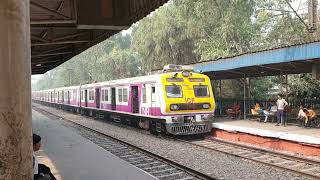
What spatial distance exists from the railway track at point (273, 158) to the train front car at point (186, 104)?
1481 millimetres

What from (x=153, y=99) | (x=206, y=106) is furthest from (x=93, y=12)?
(x=206, y=106)

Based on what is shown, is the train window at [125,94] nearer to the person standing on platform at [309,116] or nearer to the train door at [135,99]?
the train door at [135,99]

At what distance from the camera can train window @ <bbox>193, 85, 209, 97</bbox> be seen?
1808cm

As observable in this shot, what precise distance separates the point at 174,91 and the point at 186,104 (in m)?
0.72

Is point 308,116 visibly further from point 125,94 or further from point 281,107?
point 125,94

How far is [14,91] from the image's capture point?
12.1 ft

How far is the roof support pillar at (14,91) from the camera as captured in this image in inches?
143

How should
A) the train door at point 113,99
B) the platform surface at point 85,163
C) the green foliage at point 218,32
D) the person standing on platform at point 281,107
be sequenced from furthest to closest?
the green foliage at point 218,32, the train door at point 113,99, the person standing on platform at point 281,107, the platform surface at point 85,163

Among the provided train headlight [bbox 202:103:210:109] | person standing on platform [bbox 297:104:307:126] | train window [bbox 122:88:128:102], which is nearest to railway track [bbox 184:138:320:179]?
train headlight [bbox 202:103:210:109]

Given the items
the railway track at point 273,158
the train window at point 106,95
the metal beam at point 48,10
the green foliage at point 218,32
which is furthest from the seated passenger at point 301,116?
the green foliage at point 218,32

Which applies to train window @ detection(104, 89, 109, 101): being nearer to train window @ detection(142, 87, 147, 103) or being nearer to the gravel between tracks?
train window @ detection(142, 87, 147, 103)

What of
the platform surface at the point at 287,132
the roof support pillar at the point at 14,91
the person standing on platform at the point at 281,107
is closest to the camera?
the roof support pillar at the point at 14,91

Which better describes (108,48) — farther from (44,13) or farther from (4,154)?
(4,154)

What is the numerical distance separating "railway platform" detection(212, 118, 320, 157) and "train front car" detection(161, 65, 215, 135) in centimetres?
83
